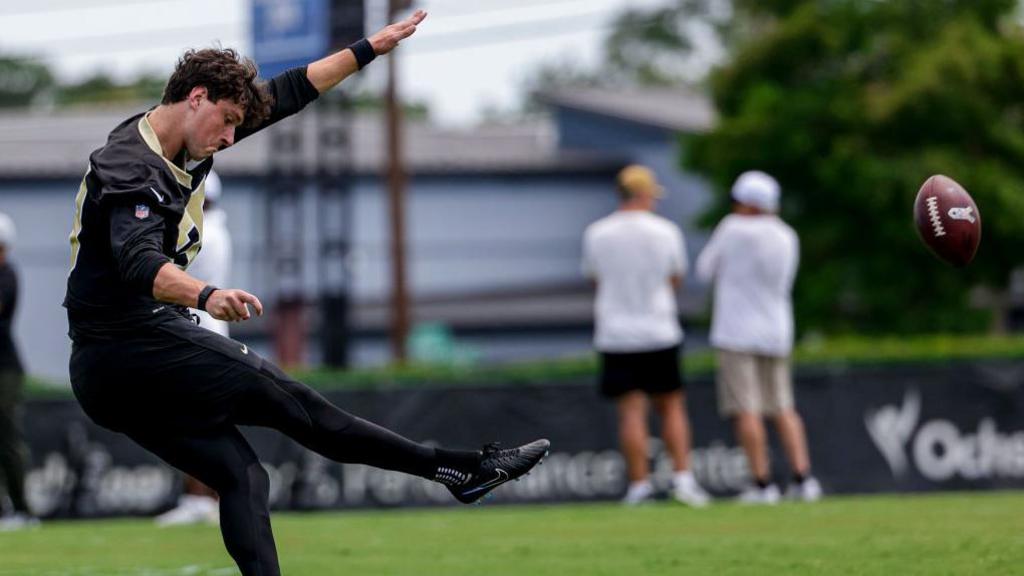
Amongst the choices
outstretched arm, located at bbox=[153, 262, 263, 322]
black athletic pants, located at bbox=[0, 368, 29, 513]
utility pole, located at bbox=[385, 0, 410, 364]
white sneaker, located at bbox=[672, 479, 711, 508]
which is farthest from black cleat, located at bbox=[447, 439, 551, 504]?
utility pole, located at bbox=[385, 0, 410, 364]

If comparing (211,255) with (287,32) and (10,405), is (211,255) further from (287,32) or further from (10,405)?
(287,32)

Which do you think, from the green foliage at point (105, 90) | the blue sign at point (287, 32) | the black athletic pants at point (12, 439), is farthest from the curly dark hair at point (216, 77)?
the green foliage at point (105, 90)

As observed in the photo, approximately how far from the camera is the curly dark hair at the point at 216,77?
548 cm

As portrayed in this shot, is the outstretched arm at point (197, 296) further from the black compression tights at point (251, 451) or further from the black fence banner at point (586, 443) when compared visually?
the black fence banner at point (586, 443)

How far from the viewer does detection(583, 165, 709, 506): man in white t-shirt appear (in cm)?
1138

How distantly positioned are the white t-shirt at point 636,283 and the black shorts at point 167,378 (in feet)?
19.8

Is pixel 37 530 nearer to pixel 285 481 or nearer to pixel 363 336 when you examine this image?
pixel 285 481

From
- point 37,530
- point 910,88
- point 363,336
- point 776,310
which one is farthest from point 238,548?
point 363,336

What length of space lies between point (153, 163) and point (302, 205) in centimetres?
1836

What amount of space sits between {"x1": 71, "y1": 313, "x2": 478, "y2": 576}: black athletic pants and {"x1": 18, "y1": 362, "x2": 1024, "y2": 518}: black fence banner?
328 inches

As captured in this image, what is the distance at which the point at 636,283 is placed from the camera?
11.5 metres

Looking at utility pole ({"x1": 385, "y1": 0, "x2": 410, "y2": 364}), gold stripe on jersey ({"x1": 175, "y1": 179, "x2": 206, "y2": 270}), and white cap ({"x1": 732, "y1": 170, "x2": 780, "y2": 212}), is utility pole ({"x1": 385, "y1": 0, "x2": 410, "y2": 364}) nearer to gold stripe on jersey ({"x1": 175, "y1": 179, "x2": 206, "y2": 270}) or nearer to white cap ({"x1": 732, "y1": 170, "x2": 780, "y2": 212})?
white cap ({"x1": 732, "y1": 170, "x2": 780, "y2": 212})

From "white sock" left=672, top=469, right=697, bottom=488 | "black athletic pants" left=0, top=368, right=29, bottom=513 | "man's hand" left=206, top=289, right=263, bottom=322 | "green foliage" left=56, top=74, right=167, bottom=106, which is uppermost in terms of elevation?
"green foliage" left=56, top=74, right=167, bottom=106

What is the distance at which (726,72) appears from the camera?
33.1 m
